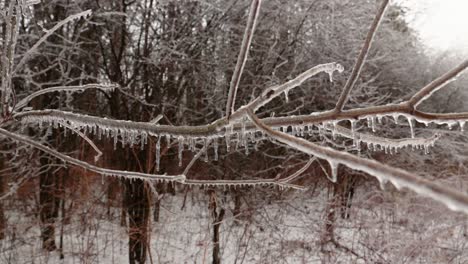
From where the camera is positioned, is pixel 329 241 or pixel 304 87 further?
pixel 304 87

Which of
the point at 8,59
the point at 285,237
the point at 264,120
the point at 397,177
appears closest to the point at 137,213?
the point at 285,237

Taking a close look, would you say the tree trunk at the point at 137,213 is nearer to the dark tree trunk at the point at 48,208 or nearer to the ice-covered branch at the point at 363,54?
the dark tree trunk at the point at 48,208

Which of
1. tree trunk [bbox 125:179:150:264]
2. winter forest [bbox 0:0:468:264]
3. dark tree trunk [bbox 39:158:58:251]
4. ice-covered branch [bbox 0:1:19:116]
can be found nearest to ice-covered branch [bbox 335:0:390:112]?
ice-covered branch [bbox 0:1:19:116]

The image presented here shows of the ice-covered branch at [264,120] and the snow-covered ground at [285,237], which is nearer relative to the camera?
the ice-covered branch at [264,120]

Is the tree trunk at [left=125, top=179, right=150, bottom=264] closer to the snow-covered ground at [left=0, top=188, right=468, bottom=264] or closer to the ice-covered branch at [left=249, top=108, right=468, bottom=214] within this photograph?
the snow-covered ground at [left=0, top=188, right=468, bottom=264]

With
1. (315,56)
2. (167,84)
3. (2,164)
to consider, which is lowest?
(2,164)

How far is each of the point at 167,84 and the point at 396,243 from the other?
7.97 ft

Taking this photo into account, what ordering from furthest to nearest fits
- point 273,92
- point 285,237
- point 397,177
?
point 285,237 → point 273,92 → point 397,177

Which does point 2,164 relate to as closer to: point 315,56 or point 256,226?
point 256,226

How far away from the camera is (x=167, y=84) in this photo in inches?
159

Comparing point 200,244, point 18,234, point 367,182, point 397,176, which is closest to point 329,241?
point 200,244

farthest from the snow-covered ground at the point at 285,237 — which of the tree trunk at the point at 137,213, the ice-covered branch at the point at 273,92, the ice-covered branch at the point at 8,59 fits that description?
the ice-covered branch at the point at 273,92

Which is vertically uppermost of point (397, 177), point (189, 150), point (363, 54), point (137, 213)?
point (363, 54)

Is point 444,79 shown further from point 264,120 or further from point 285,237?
point 285,237
